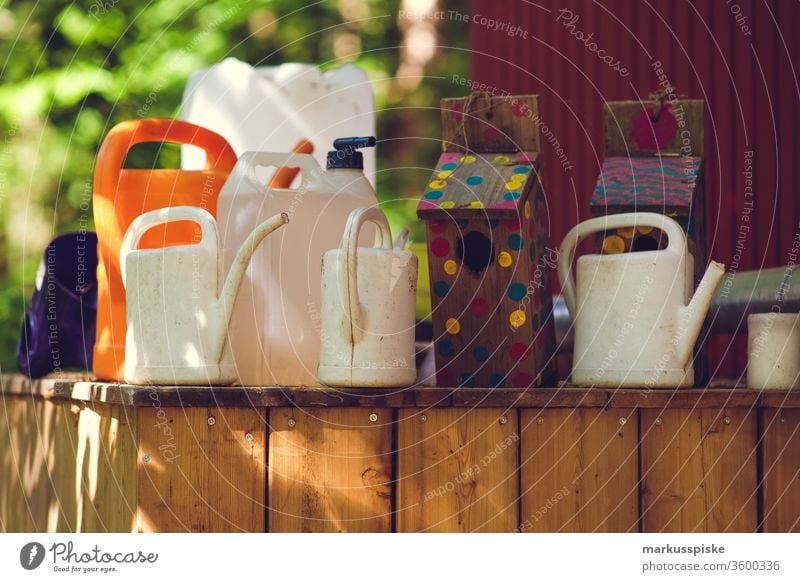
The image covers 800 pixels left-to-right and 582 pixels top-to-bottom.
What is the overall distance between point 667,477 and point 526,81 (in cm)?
205

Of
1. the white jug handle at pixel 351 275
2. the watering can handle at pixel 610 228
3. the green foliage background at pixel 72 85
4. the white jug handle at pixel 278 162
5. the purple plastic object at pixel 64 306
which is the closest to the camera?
the white jug handle at pixel 351 275

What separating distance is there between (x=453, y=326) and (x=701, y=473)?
16.7 inches

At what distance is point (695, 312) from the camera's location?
5.52 feet

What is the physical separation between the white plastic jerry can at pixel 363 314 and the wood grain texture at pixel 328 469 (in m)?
0.06

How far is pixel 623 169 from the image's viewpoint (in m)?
1.88

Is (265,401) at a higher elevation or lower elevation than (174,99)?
lower

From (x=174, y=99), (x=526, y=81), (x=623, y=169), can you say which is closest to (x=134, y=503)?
(x=623, y=169)

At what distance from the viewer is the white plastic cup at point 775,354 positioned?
1726 mm

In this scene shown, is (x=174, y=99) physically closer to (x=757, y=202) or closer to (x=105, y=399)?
(x=757, y=202)

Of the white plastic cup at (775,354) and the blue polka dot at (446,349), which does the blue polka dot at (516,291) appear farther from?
the white plastic cup at (775,354)

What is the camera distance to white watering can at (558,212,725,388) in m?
1.69

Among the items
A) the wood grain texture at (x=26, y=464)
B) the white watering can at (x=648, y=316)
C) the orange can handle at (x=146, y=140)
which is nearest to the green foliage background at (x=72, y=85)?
the wood grain texture at (x=26, y=464)

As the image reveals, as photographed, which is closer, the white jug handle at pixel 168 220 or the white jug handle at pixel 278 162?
the white jug handle at pixel 168 220

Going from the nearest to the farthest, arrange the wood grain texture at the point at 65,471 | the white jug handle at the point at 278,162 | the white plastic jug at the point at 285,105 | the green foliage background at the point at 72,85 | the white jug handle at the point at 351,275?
Result: the white jug handle at the point at 351,275
the white jug handle at the point at 278,162
the wood grain texture at the point at 65,471
the white plastic jug at the point at 285,105
the green foliage background at the point at 72,85
